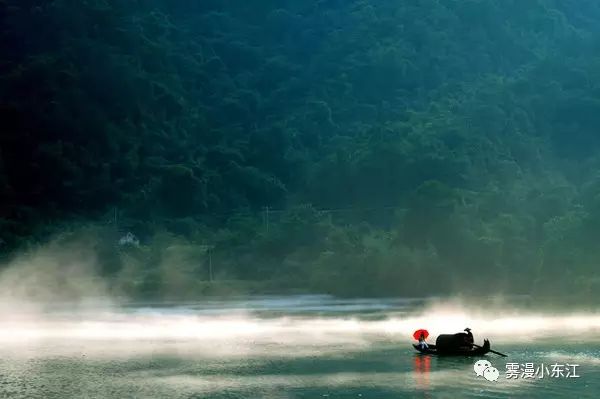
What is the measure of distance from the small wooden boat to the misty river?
696mm

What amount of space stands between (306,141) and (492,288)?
71426mm

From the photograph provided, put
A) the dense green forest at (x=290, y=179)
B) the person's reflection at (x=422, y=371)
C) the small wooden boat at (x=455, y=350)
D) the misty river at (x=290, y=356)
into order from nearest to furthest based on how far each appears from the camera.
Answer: the misty river at (x=290, y=356) < the person's reflection at (x=422, y=371) < the small wooden boat at (x=455, y=350) < the dense green forest at (x=290, y=179)

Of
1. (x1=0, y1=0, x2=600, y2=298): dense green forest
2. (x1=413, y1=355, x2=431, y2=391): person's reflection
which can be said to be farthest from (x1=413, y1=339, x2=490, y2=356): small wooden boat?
(x1=0, y1=0, x2=600, y2=298): dense green forest

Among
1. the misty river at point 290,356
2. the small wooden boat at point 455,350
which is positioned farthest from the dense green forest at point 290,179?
the small wooden boat at point 455,350

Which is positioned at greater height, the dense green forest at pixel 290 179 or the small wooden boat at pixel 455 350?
the dense green forest at pixel 290 179

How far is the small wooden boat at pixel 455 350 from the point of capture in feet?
189

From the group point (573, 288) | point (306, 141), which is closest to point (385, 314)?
point (573, 288)

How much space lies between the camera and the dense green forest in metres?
137

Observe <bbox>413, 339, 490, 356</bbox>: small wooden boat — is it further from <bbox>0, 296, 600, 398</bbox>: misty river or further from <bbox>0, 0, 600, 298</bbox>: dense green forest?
<bbox>0, 0, 600, 298</bbox>: dense green forest

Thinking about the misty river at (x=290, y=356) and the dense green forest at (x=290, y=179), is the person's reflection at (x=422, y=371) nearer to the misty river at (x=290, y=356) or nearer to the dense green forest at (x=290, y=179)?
the misty river at (x=290, y=356)

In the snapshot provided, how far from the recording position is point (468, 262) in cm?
13612

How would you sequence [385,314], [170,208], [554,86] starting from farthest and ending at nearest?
[554,86], [170,208], [385,314]

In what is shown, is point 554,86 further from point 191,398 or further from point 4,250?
point 191,398

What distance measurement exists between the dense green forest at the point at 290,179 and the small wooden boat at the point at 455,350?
61.7 m
